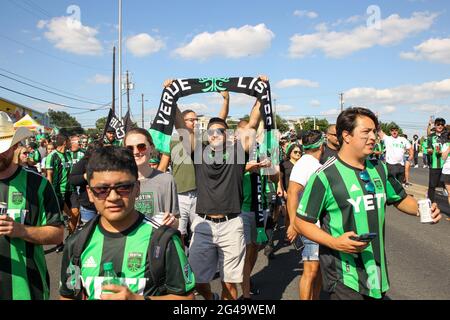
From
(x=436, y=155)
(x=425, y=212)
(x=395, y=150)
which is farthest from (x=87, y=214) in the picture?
(x=395, y=150)

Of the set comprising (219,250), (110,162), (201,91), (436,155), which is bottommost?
(219,250)

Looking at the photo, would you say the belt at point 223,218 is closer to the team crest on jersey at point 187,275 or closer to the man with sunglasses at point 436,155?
the team crest on jersey at point 187,275

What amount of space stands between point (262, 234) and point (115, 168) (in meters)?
3.44

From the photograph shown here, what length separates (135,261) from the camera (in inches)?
80.5

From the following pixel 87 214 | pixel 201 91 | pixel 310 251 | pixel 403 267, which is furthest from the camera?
pixel 87 214

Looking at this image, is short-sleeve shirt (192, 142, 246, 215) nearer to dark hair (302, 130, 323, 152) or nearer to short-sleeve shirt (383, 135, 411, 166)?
dark hair (302, 130, 323, 152)

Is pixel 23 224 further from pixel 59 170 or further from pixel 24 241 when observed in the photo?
pixel 59 170

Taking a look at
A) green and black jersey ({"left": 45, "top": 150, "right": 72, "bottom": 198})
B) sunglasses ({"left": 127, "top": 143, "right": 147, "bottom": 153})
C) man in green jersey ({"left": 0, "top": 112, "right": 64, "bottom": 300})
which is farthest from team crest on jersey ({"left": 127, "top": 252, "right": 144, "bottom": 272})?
green and black jersey ({"left": 45, "top": 150, "right": 72, "bottom": 198})

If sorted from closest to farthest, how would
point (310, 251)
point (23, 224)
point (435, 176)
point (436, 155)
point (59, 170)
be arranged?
point (23, 224) → point (310, 251) → point (59, 170) → point (436, 155) → point (435, 176)

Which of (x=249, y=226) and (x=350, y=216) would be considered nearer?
(x=350, y=216)

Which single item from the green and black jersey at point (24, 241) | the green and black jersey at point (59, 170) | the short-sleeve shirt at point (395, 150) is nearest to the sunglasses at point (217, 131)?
the green and black jersey at point (24, 241)

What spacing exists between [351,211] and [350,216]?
38 millimetres

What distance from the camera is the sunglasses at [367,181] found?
9.84ft
